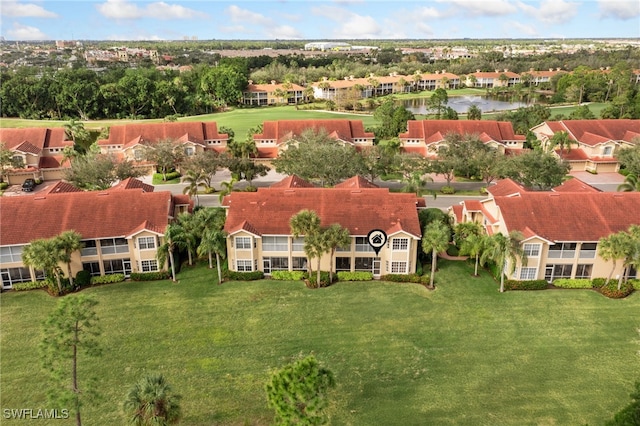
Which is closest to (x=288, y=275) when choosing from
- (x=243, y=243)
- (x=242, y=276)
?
(x=242, y=276)

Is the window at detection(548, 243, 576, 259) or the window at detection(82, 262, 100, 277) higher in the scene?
the window at detection(548, 243, 576, 259)

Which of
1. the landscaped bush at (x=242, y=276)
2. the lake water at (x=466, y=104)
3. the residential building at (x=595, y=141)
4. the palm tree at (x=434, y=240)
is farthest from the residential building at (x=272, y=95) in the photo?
the palm tree at (x=434, y=240)

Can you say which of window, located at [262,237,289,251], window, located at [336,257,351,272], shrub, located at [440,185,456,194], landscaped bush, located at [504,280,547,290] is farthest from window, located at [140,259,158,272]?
shrub, located at [440,185,456,194]

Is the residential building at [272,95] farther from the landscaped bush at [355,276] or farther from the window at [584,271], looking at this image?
the window at [584,271]

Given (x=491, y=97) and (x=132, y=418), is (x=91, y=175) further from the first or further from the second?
(x=491, y=97)

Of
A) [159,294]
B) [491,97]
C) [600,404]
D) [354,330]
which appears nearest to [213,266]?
[159,294]

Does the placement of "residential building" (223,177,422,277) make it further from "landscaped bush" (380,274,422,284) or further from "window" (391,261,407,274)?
"landscaped bush" (380,274,422,284)
